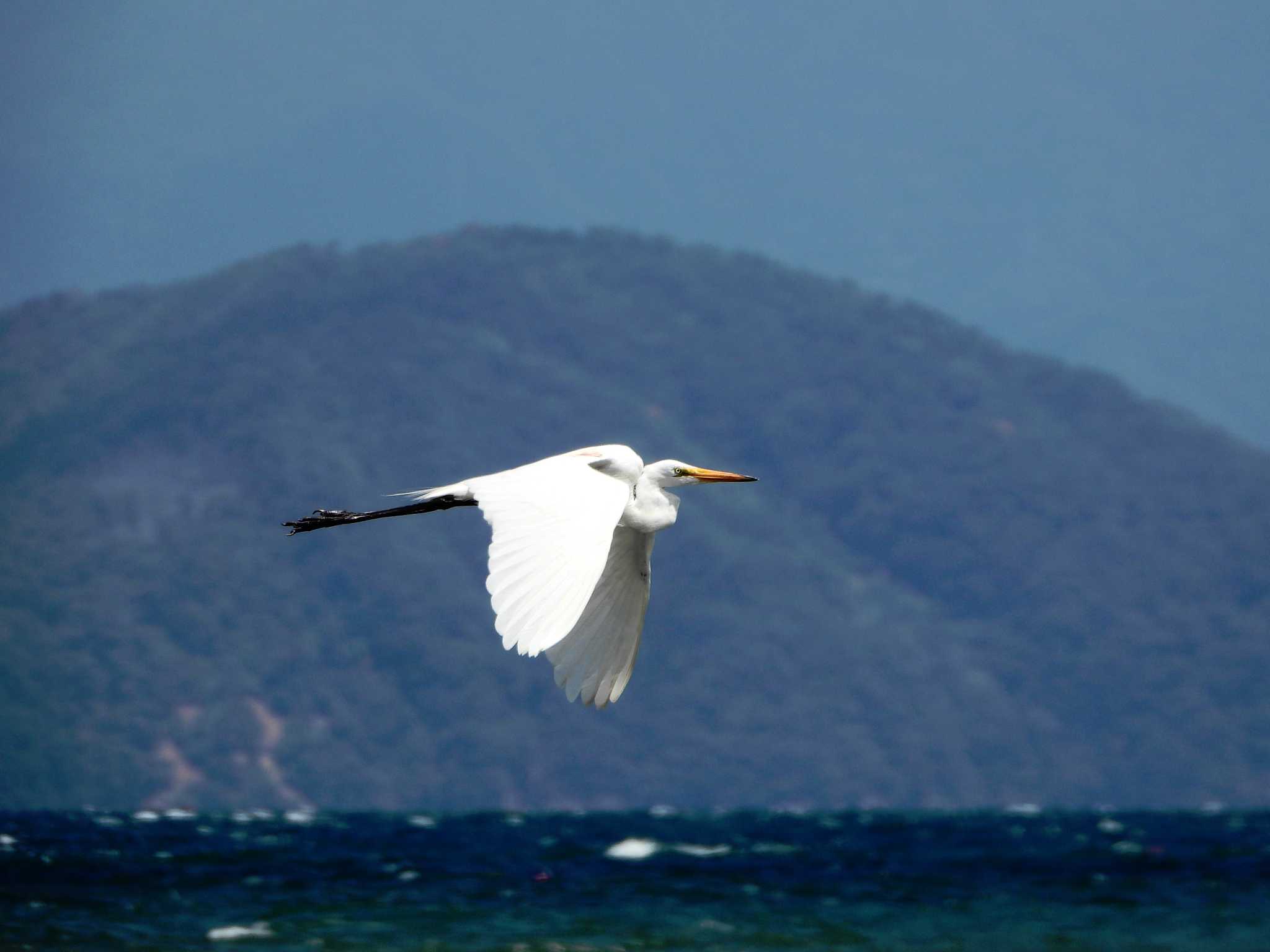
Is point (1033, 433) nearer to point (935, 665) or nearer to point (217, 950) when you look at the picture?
point (935, 665)

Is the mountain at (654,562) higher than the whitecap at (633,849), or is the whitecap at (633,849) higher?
the mountain at (654,562)

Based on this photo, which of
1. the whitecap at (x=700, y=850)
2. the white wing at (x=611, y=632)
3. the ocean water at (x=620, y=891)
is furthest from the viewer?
the whitecap at (x=700, y=850)

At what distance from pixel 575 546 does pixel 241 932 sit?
12217 millimetres

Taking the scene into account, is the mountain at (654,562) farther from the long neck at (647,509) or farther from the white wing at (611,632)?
the long neck at (647,509)

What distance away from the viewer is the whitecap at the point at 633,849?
29.7 metres

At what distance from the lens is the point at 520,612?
7.32 m

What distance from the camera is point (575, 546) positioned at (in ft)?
25.4

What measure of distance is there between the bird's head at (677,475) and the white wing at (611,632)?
0.88ft

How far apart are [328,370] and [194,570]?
24.6 metres

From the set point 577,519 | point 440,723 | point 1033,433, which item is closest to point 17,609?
point 440,723

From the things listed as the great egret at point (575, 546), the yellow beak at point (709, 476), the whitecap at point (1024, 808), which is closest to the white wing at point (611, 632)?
the great egret at point (575, 546)

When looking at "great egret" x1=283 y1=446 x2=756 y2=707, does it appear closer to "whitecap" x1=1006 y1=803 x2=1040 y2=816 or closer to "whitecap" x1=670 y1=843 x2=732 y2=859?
"whitecap" x1=670 y1=843 x2=732 y2=859

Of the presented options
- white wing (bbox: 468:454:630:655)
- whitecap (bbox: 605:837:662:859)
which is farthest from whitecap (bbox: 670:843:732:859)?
white wing (bbox: 468:454:630:655)

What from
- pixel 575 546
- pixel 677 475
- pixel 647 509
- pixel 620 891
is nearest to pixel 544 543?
pixel 575 546
